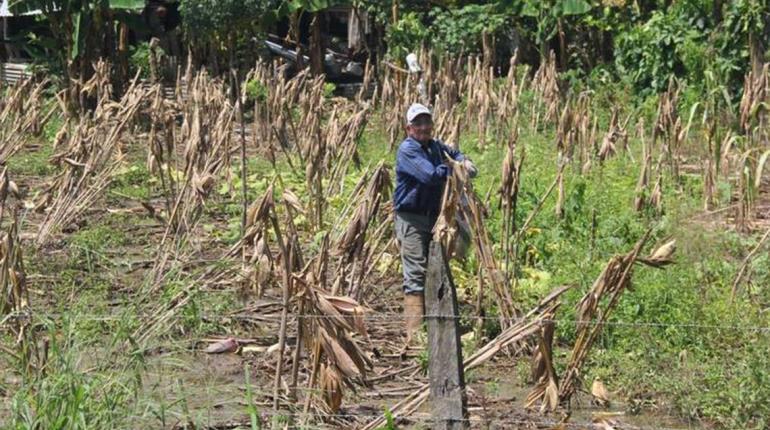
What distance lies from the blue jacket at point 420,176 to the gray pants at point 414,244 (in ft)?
0.17

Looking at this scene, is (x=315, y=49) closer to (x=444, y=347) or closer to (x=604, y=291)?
(x=604, y=291)

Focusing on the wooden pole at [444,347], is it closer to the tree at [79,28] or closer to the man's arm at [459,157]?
the man's arm at [459,157]

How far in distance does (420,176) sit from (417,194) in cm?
18

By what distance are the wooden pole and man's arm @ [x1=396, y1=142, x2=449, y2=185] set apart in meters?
2.05

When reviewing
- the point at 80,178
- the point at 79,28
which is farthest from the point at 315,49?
the point at 80,178

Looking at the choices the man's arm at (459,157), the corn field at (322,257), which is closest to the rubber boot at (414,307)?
the corn field at (322,257)

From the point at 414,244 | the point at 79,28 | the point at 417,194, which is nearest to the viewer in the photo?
the point at 417,194

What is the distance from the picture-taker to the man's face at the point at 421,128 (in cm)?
702

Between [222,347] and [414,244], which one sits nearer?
[222,347]

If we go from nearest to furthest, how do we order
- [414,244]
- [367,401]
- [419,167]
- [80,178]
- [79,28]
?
[367,401] < [419,167] < [414,244] < [80,178] < [79,28]

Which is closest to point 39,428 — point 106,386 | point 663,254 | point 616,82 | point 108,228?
point 106,386

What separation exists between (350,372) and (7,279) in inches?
66.9

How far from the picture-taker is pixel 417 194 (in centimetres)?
715

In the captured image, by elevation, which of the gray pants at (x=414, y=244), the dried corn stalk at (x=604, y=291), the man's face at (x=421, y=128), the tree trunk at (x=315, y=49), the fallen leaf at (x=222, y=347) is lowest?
the tree trunk at (x=315, y=49)
